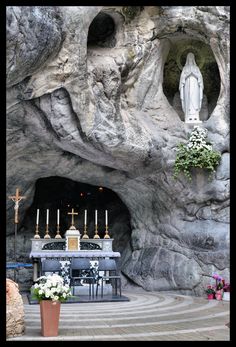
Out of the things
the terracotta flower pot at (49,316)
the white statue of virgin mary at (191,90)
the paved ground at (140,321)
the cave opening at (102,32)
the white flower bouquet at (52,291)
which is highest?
the cave opening at (102,32)

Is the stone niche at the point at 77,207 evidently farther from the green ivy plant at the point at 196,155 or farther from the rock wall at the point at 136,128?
the green ivy plant at the point at 196,155

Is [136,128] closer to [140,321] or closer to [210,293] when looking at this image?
[210,293]

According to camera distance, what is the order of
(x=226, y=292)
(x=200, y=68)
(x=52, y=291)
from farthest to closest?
1. (x=200, y=68)
2. (x=226, y=292)
3. (x=52, y=291)

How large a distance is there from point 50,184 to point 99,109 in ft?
18.6

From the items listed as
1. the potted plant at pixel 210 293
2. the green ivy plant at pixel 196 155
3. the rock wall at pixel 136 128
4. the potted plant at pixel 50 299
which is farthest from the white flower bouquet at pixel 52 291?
the green ivy plant at pixel 196 155

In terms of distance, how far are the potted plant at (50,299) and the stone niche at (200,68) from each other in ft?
27.6

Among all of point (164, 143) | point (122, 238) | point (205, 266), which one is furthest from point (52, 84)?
point (122, 238)

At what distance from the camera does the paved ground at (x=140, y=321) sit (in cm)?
580

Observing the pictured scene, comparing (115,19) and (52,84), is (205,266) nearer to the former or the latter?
(52,84)

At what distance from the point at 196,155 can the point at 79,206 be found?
585 cm

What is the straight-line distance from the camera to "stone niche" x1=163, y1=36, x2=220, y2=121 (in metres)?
12.9

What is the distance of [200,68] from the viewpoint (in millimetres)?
13117

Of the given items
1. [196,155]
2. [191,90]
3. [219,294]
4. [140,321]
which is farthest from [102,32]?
[140,321]

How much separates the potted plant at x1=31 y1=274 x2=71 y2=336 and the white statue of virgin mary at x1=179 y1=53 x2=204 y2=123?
7638 millimetres
